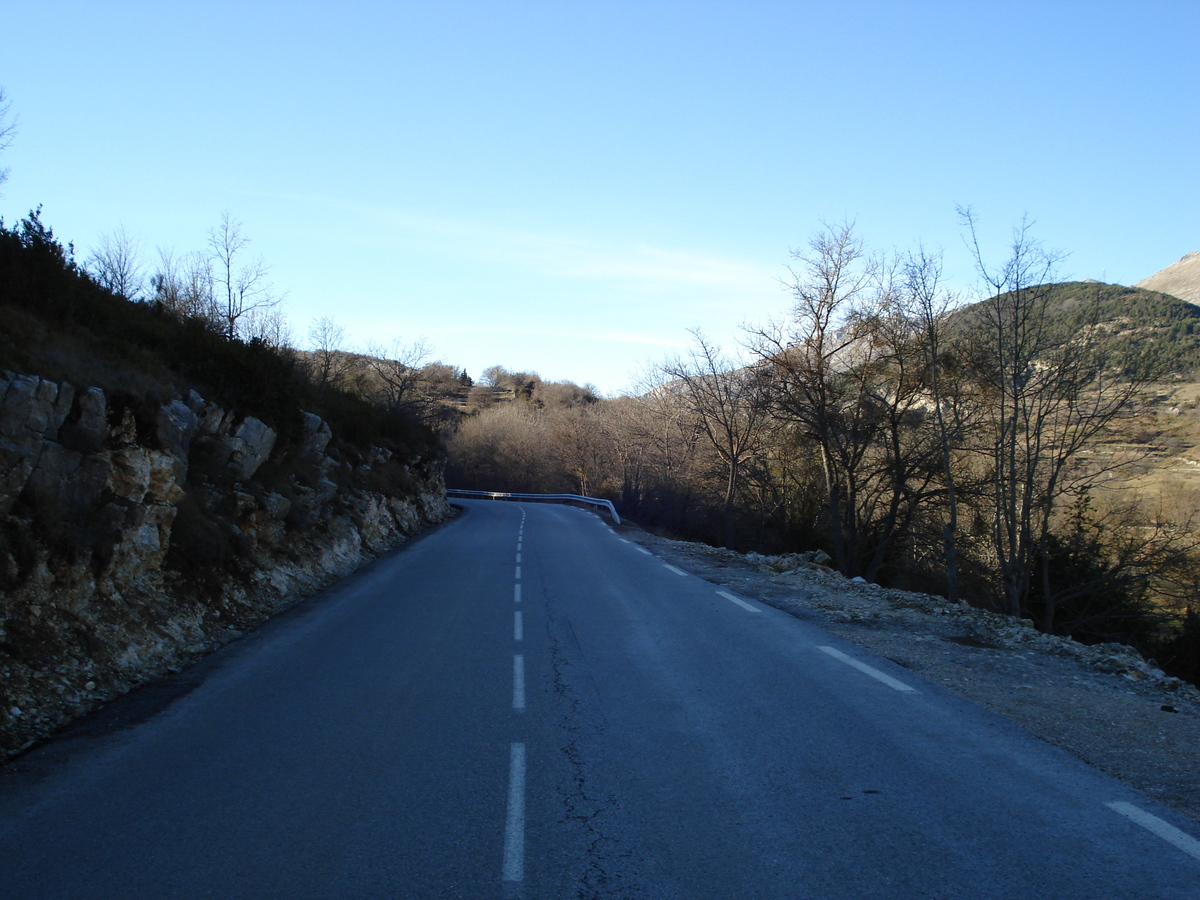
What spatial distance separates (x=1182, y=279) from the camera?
59125mm

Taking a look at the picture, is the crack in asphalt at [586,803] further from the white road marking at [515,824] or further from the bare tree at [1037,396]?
the bare tree at [1037,396]

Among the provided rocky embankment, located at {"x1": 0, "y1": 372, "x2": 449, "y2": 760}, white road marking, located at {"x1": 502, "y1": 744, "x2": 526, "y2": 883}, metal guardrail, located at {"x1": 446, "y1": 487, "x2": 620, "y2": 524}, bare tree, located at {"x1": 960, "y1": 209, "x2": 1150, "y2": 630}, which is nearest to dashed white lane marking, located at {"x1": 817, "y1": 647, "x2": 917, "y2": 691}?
white road marking, located at {"x1": 502, "y1": 744, "x2": 526, "y2": 883}

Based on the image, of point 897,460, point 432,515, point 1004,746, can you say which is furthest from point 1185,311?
point 1004,746

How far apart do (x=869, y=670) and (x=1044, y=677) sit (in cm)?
179

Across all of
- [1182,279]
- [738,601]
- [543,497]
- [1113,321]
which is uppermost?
[1182,279]

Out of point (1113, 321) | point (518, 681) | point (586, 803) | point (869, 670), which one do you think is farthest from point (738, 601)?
point (1113, 321)

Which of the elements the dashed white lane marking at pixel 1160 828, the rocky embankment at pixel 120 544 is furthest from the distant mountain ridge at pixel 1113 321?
the rocky embankment at pixel 120 544

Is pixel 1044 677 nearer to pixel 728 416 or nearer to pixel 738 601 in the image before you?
pixel 738 601

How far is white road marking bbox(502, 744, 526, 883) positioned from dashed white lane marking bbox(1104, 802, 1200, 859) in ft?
11.6

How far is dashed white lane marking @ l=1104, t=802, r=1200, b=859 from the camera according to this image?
4035 mm

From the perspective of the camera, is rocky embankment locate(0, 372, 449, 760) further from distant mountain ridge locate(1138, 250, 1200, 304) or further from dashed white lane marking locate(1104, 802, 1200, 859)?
distant mountain ridge locate(1138, 250, 1200, 304)

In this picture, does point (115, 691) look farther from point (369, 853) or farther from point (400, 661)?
point (369, 853)

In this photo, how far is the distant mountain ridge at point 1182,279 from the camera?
54753 millimetres

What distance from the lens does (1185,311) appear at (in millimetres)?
33469
